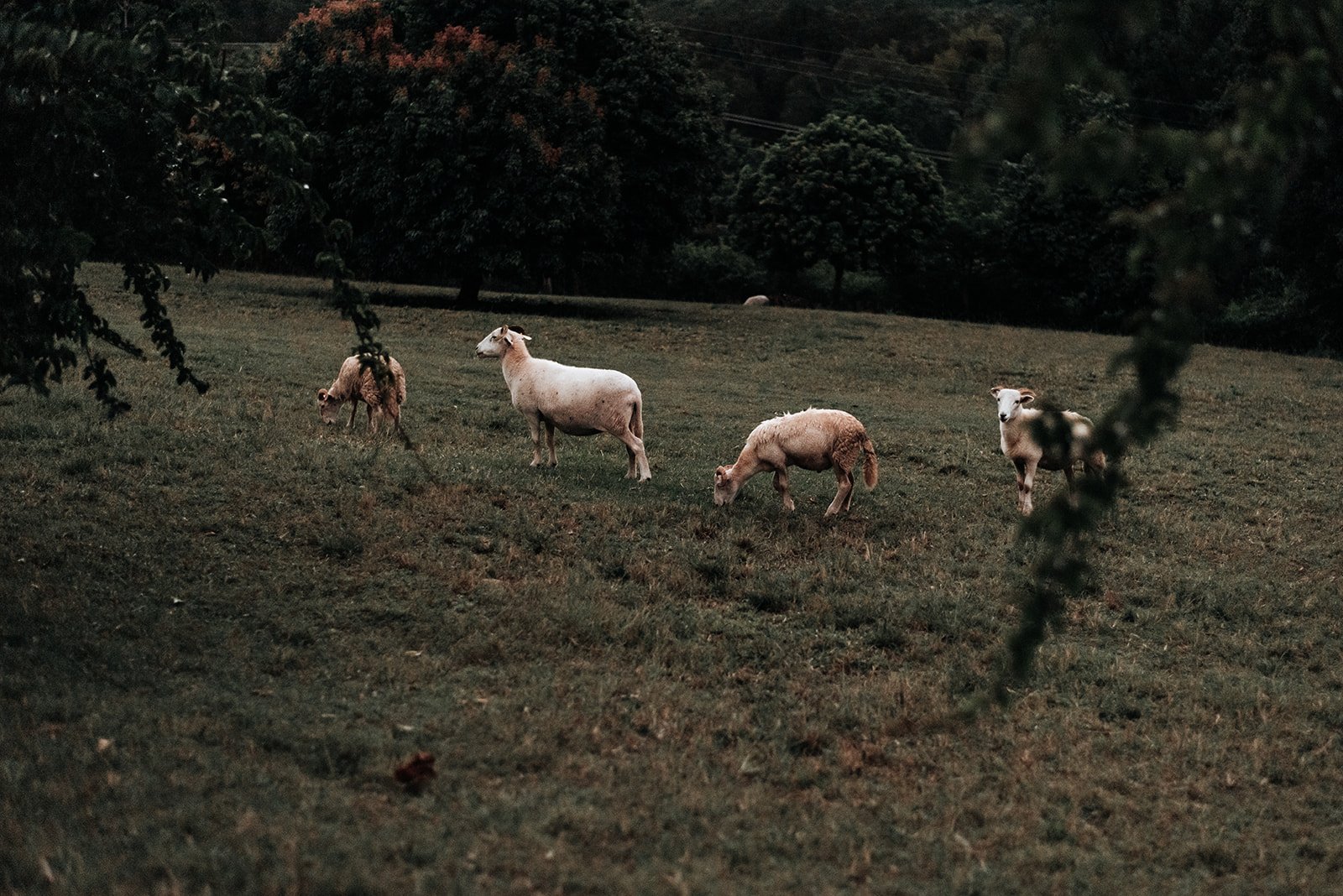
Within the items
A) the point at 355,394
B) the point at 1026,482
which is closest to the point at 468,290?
the point at 355,394

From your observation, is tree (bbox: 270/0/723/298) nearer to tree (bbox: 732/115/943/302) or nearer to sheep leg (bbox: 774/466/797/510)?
tree (bbox: 732/115/943/302)

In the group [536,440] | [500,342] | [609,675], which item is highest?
[500,342]

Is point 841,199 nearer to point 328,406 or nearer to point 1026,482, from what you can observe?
point 328,406

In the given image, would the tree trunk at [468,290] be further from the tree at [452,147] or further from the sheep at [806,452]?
the sheep at [806,452]

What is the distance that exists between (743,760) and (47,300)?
5898 millimetres

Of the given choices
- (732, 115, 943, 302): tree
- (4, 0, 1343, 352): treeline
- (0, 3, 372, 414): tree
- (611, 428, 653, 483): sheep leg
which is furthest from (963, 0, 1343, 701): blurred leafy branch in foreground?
(732, 115, 943, 302): tree

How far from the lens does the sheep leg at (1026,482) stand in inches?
671

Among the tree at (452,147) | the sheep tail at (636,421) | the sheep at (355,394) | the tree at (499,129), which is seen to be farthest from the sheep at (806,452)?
Result: the tree at (499,129)

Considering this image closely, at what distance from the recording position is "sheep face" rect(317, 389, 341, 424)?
19594mm

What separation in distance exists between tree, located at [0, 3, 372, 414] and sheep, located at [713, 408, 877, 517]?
6.70 m

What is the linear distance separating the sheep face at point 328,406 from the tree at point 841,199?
115 ft

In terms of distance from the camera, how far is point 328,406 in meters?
19.7

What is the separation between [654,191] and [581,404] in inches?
1086

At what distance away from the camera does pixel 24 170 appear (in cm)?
938
